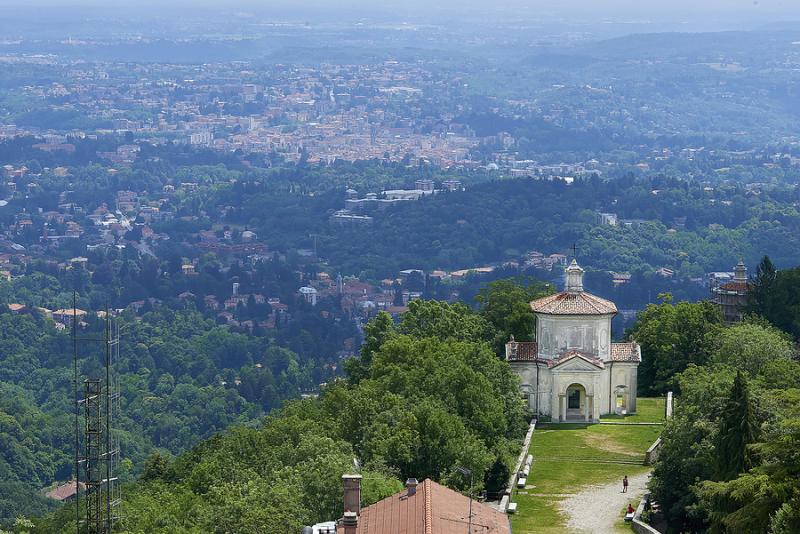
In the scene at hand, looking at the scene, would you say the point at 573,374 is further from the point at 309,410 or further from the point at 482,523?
the point at 482,523

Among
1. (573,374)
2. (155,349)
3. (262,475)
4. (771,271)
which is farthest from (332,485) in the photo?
(155,349)

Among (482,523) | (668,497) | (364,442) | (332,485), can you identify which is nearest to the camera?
(482,523)

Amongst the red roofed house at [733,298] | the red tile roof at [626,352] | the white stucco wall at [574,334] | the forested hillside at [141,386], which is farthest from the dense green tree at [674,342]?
the forested hillside at [141,386]

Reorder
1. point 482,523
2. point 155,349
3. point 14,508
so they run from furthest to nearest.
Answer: point 155,349 → point 14,508 → point 482,523

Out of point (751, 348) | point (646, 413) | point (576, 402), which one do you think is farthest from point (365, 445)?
point (646, 413)

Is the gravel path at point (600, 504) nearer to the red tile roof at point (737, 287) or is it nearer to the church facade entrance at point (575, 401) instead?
the church facade entrance at point (575, 401)

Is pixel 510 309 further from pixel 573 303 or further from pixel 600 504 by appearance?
pixel 600 504

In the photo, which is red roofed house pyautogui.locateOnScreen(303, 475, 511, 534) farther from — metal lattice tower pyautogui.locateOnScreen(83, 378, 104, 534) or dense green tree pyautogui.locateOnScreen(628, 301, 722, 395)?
dense green tree pyautogui.locateOnScreen(628, 301, 722, 395)
